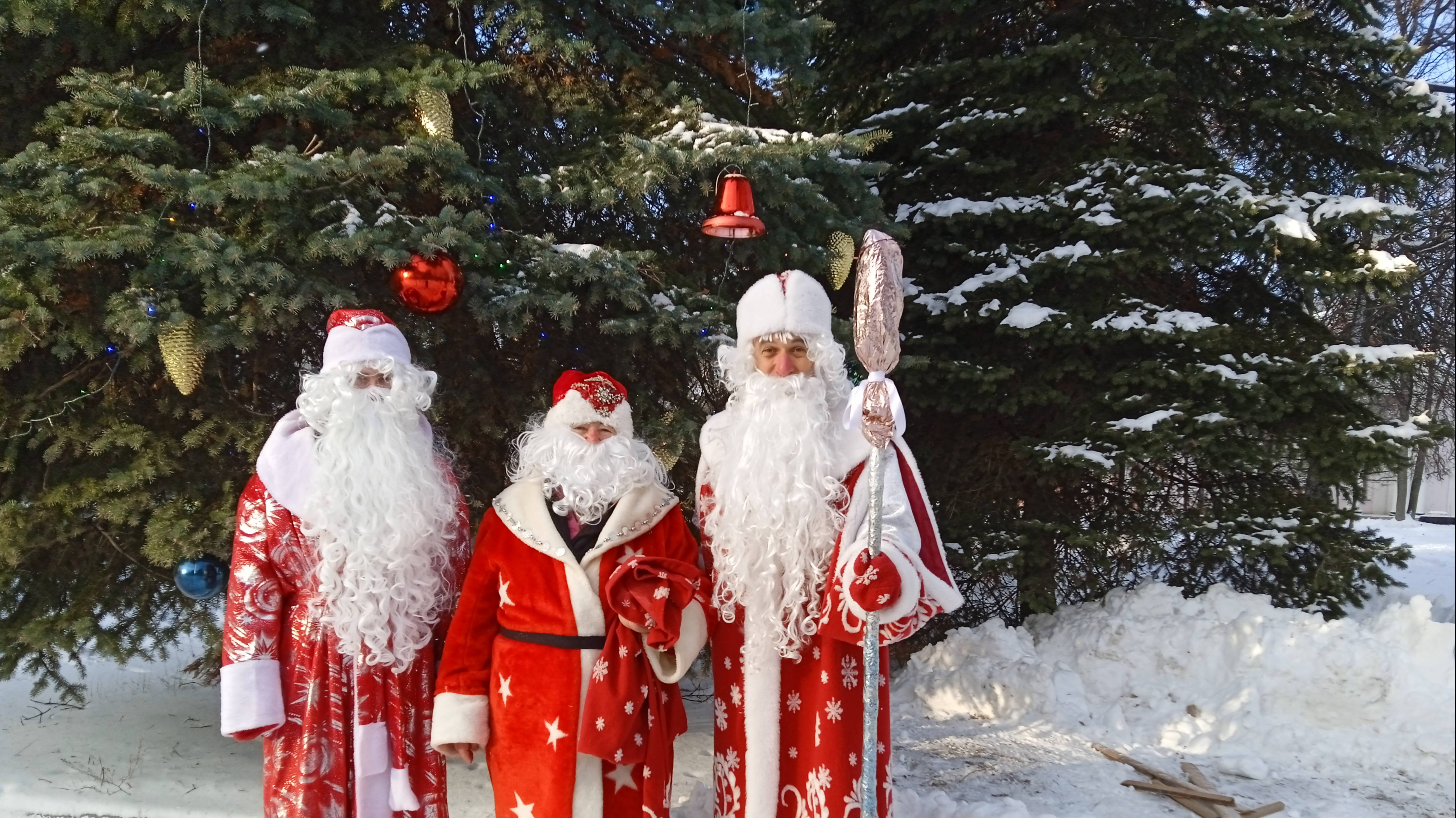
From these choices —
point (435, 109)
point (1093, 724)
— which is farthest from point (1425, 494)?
point (435, 109)

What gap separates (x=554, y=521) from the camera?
2.87 metres

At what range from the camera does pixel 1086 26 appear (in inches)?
A: 226

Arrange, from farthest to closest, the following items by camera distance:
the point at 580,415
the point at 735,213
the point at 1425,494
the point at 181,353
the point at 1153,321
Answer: the point at 1425,494 → the point at 1153,321 → the point at 735,213 → the point at 181,353 → the point at 580,415

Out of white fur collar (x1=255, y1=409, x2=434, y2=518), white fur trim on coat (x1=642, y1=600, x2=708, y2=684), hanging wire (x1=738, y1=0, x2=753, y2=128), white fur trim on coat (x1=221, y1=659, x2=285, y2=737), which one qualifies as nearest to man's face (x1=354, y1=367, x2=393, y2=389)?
white fur collar (x1=255, y1=409, x2=434, y2=518)

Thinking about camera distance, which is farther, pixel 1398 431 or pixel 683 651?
pixel 1398 431

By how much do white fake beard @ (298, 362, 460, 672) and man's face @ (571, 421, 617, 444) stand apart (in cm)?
52

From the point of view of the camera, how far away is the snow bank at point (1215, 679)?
4547mm

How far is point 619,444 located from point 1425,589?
17.4ft

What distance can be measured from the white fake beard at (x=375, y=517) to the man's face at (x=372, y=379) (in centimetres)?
2

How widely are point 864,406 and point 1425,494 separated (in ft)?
23.7

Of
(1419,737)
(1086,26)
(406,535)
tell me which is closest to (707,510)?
(406,535)

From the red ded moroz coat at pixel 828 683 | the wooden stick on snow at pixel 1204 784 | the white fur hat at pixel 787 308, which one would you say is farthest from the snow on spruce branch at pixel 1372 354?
the white fur hat at pixel 787 308

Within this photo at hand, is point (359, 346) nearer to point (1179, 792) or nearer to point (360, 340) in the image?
point (360, 340)

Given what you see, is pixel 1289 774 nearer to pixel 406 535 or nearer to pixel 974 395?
pixel 974 395
